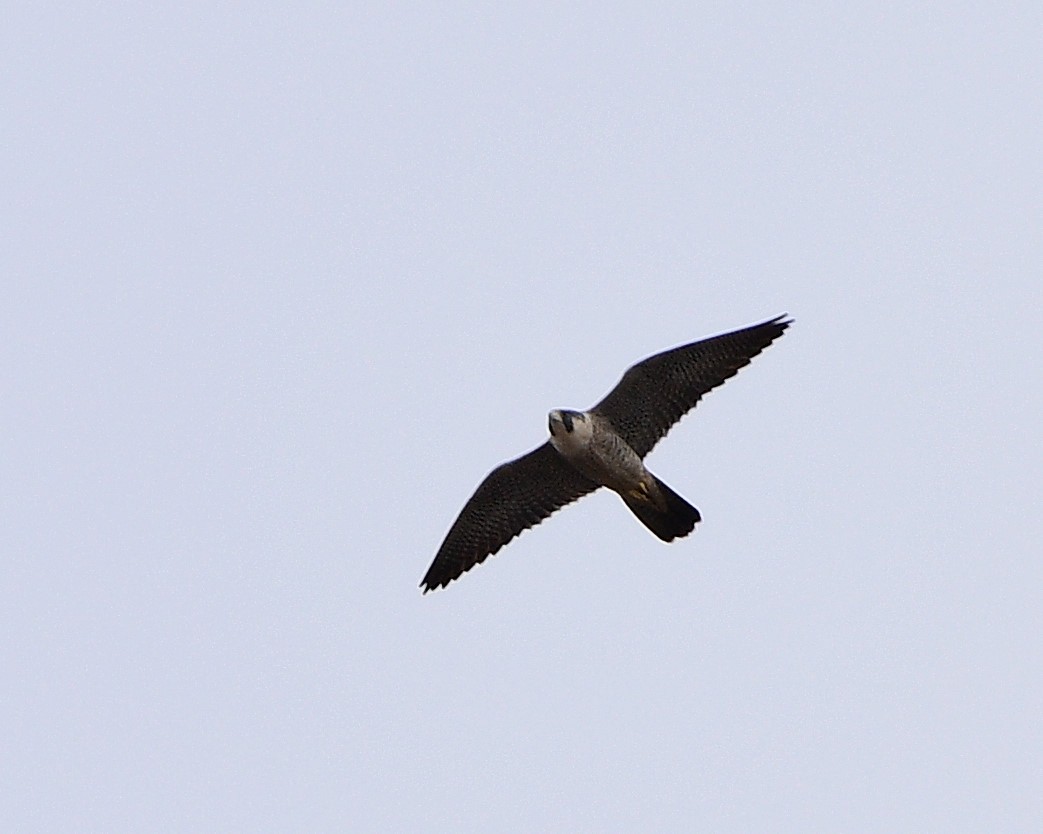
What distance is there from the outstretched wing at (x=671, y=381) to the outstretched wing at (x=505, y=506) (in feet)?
2.26

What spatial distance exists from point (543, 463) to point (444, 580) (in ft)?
4.98

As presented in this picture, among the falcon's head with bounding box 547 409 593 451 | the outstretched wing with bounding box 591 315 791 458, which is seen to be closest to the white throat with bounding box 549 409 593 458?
the falcon's head with bounding box 547 409 593 451

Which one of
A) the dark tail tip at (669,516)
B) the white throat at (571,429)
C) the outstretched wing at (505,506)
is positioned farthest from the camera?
the outstretched wing at (505,506)

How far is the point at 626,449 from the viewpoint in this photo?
632 inches

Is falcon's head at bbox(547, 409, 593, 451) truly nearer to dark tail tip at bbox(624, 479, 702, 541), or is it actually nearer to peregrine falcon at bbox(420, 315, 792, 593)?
peregrine falcon at bbox(420, 315, 792, 593)

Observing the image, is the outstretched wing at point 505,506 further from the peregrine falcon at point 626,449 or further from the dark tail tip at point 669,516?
the dark tail tip at point 669,516

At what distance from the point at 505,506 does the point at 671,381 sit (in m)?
1.94

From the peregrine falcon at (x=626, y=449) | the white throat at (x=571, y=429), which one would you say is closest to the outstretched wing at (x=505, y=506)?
the peregrine falcon at (x=626, y=449)

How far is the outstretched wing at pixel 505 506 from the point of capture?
55.2 ft

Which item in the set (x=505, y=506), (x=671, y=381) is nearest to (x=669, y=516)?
(x=671, y=381)

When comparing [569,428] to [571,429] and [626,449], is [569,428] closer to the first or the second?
[571,429]

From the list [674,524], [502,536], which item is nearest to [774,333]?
[674,524]

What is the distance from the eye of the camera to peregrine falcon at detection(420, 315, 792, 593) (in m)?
16.0

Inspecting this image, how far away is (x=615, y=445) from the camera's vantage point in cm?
1600
